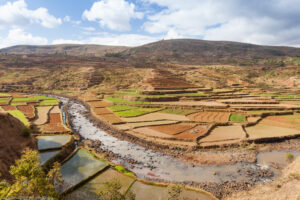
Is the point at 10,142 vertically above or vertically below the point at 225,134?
above

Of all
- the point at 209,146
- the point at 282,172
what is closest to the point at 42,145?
the point at 209,146

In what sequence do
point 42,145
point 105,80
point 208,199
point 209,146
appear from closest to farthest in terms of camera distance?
point 208,199 < point 42,145 < point 209,146 < point 105,80

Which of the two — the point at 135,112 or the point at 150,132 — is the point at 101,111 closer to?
the point at 135,112

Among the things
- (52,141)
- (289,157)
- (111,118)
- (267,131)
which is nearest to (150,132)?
(111,118)

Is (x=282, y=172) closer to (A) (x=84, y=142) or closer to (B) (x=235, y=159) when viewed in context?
(B) (x=235, y=159)

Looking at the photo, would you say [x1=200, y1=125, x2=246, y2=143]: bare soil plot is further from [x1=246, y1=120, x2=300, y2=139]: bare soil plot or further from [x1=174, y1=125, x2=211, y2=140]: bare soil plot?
[x1=246, y1=120, x2=300, y2=139]: bare soil plot

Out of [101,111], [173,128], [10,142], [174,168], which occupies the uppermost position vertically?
[10,142]
